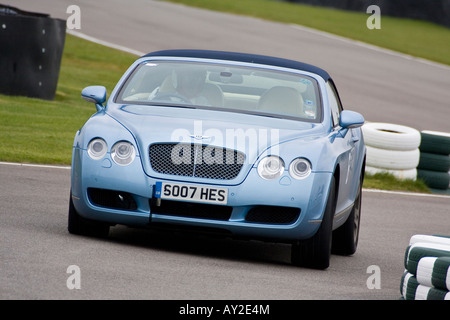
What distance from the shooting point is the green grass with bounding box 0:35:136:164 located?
1306 centimetres

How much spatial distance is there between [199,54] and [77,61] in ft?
55.4

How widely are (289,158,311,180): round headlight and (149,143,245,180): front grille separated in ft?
1.18

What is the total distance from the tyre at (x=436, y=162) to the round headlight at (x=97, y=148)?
28.4ft

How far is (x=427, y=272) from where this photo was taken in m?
5.80

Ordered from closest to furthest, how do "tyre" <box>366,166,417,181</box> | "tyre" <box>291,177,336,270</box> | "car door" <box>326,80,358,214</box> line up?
"tyre" <box>291,177,336,270</box>, "car door" <box>326,80,358,214</box>, "tyre" <box>366,166,417,181</box>

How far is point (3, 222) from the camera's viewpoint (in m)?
7.92

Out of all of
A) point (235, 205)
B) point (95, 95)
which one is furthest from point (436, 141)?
point (235, 205)

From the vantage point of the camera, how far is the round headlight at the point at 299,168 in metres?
7.16

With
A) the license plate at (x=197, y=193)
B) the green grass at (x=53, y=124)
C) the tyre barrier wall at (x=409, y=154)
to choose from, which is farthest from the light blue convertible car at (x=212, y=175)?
the tyre barrier wall at (x=409, y=154)

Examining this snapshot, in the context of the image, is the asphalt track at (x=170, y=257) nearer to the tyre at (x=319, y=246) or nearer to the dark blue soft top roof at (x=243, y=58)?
the tyre at (x=319, y=246)

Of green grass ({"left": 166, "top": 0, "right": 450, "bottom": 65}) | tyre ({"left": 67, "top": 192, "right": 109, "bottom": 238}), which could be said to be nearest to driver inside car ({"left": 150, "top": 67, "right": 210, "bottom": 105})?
tyre ({"left": 67, "top": 192, "right": 109, "bottom": 238})

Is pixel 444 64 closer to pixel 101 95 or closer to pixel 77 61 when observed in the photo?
pixel 77 61

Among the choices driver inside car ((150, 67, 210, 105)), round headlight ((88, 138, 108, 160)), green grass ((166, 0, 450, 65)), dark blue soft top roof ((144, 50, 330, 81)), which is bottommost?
green grass ((166, 0, 450, 65))

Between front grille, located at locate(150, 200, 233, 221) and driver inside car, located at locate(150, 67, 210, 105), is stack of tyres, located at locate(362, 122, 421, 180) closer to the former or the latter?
driver inside car, located at locate(150, 67, 210, 105)
